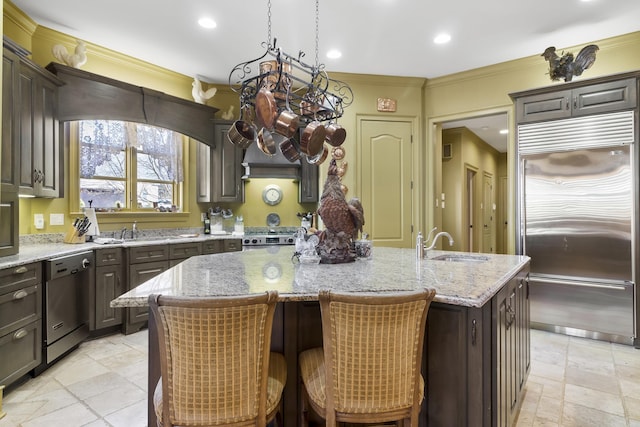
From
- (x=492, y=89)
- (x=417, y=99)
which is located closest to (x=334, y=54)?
(x=417, y=99)

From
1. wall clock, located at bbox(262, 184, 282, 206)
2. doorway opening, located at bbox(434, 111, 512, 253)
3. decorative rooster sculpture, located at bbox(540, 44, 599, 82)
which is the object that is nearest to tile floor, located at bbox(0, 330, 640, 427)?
doorway opening, located at bbox(434, 111, 512, 253)

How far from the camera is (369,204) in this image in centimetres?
450

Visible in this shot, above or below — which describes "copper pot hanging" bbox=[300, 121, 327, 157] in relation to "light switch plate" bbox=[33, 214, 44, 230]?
above

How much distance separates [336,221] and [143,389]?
1825 mm

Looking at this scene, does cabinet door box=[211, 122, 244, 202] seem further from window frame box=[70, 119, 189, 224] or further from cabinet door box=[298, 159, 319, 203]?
cabinet door box=[298, 159, 319, 203]

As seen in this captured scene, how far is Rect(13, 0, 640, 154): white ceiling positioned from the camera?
2977 millimetres

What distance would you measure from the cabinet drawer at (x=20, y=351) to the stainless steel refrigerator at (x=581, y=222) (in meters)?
4.38

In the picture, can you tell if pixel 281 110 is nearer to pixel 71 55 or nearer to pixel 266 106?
pixel 266 106

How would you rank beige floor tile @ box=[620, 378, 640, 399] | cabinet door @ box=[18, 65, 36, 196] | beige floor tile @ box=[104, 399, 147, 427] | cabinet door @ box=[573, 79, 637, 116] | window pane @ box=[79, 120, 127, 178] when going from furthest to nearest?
window pane @ box=[79, 120, 127, 178] < cabinet door @ box=[573, 79, 637, 116] < cabinet door @ box=[18, 65, 36, 196] < beige floor tile @ box=[620, 378, 640, 399] < beige floor tile @ box=[104, 399, 147, 427]

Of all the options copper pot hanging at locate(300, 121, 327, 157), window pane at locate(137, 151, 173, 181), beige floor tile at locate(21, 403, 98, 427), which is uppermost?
window pane at locate(137, 151, 173, 181)

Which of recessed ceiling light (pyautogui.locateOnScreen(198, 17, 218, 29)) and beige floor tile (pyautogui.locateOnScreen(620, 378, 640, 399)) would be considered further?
recessed ceiling light (pyautogui.locateOnScreen(198, 17, 218, 29))

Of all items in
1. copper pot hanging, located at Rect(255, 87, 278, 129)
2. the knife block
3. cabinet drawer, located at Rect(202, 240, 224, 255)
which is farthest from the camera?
cabinet drawer, located at Rect(202, 240, 224, 255)

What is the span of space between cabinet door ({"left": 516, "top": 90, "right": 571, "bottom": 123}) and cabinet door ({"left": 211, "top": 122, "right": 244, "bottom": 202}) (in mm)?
3408

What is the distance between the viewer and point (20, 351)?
241 centimetres
